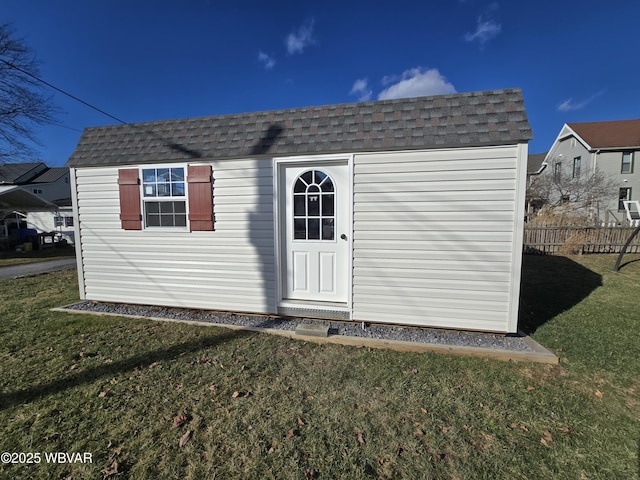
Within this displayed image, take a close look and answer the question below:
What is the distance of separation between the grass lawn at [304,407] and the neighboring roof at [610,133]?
2154 centimetres

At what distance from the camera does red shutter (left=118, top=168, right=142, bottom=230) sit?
4.65m

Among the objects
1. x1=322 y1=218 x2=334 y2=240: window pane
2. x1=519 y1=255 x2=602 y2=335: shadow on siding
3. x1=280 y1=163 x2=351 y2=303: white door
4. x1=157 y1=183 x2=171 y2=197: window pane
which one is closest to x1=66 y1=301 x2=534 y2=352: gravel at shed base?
x1=280 y1=163 x2=351 y2=303: white door

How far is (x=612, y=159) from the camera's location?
18.7 meters

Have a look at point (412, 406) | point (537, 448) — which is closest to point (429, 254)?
point (412, 406)

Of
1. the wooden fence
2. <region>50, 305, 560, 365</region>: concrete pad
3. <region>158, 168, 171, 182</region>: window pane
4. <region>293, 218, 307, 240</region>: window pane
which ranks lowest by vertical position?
<region>50, 305, 560, 365</region>: concrete pad

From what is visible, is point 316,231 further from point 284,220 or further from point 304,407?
point 304,407

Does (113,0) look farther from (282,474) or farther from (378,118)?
(282,474)

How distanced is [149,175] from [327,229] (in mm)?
2957

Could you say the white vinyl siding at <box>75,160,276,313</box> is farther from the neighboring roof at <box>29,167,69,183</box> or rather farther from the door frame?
the neighboring roof at <box>29,167,69,183</box>

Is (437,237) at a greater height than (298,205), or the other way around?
(298,205)

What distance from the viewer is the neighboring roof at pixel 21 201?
11469 mm

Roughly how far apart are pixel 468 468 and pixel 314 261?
291 cm

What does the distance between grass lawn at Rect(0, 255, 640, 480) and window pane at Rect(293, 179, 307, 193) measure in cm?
207

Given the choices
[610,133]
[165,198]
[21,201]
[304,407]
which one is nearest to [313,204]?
[165,198]
